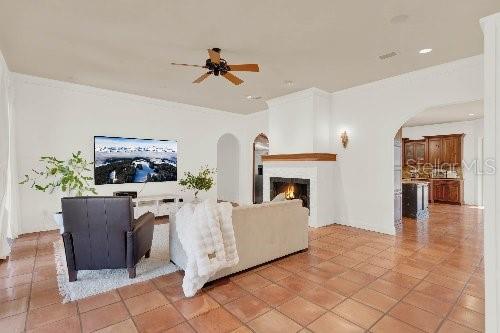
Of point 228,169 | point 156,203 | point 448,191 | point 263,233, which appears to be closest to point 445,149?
point 448,191

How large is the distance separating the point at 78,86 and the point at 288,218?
4.98 metres

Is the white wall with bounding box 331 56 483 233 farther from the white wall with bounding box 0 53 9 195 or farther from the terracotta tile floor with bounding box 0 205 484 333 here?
the white wall with bounding box 0 53 9 195

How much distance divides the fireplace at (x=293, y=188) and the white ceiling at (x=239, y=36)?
7.25 feet

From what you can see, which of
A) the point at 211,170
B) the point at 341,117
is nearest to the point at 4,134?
the point at 211,170

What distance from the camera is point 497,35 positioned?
149 cm

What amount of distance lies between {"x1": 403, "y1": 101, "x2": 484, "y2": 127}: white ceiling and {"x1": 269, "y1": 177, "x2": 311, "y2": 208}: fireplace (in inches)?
141

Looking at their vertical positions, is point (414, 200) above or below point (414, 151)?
below

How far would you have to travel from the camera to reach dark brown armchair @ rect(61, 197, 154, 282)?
2.85m

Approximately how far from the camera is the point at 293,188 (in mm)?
6227

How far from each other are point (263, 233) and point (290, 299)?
3.11ft

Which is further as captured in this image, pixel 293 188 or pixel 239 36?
pixel 293 188

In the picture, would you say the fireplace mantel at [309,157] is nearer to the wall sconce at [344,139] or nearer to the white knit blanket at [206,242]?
the wall sconce at [344,139]

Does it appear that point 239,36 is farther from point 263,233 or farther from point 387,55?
point 263,233

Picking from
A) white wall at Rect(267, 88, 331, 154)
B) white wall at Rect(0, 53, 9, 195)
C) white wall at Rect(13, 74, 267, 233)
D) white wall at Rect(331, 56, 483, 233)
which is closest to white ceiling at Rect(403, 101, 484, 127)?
white wall at Rect(331, 56, 483, 233)
